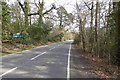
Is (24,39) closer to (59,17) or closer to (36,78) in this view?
(59,17)

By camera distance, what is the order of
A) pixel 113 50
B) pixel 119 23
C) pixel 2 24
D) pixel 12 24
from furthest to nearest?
pixel 12 24 → pixel 2 24 → pixel 113 50 → pixel 119 23

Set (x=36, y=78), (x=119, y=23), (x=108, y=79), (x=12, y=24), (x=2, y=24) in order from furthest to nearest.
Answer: (x=12, y=24) → (x=2, y=24) → (x=119, y=23) → (x=108, y=79) → (x=36, y=78)

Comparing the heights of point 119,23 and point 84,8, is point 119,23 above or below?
below

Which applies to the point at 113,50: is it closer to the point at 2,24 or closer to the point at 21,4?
the point at 2,24

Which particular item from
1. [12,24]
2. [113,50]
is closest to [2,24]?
[12,24]

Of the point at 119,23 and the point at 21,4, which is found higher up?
the point at 21,4

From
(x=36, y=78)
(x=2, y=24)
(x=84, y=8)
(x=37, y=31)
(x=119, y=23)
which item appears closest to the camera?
(x=36, y=78)

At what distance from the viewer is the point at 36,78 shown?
722 cm

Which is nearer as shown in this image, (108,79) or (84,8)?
(108,79)

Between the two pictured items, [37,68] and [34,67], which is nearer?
[37,68]

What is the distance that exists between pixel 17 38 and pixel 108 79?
28.5m

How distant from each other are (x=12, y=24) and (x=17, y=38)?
131 inches

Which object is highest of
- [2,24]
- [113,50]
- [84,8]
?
[84,8]

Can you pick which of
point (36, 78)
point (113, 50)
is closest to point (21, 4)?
point (113, 50)
